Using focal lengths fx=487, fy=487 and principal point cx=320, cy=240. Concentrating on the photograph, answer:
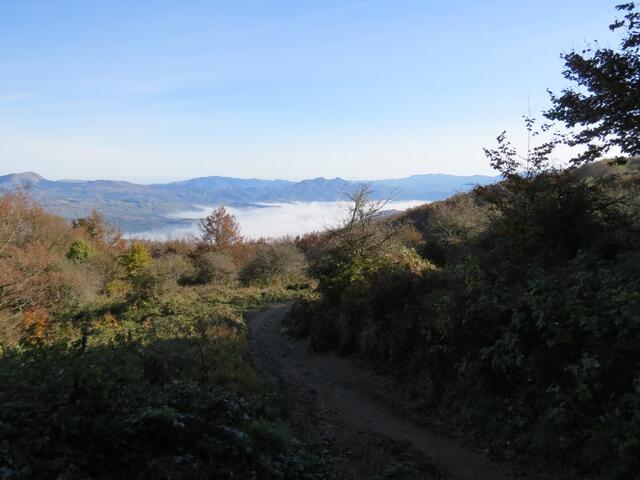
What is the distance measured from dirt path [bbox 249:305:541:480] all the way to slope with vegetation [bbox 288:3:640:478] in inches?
21.8

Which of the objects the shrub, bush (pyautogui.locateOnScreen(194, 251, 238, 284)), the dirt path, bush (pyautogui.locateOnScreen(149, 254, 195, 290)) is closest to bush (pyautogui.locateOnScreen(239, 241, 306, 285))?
bush (pyautogui.locateOnScreen(194, 251, 238, 284))

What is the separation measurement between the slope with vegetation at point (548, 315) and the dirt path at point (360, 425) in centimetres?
55

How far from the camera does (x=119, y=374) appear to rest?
6125 millimetres

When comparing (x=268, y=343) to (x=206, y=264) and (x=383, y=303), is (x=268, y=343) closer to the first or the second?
(x=383, y=303)

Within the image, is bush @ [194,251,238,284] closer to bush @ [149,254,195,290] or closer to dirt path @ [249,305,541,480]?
bush @ [149,254,195,290]

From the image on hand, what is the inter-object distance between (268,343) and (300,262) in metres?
21.1

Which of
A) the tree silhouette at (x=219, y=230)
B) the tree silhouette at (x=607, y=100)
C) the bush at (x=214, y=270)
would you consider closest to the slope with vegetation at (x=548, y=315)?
the tree silhouette at (x=607, y=100)

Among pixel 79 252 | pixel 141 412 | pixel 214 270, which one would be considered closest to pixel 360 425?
pixel 141 412

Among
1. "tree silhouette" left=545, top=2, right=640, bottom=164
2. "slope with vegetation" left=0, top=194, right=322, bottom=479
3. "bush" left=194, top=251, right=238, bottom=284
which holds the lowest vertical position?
"bush" left=194, top=251, right=238, bottom=284

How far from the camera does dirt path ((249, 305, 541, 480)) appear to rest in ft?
22.0

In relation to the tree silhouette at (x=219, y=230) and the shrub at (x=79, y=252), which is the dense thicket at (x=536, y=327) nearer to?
the shrub at (x=79, y=252)

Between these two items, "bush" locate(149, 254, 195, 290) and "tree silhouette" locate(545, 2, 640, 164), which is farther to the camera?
"bush" locate(149, 254, 195, 290)

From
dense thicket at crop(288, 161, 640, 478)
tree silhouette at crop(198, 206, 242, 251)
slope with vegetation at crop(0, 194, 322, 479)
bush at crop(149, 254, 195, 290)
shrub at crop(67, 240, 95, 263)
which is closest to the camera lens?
slope with vegetation at crop(0, 194, 322, 479)

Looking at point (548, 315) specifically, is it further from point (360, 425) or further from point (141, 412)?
point (141, 412)
